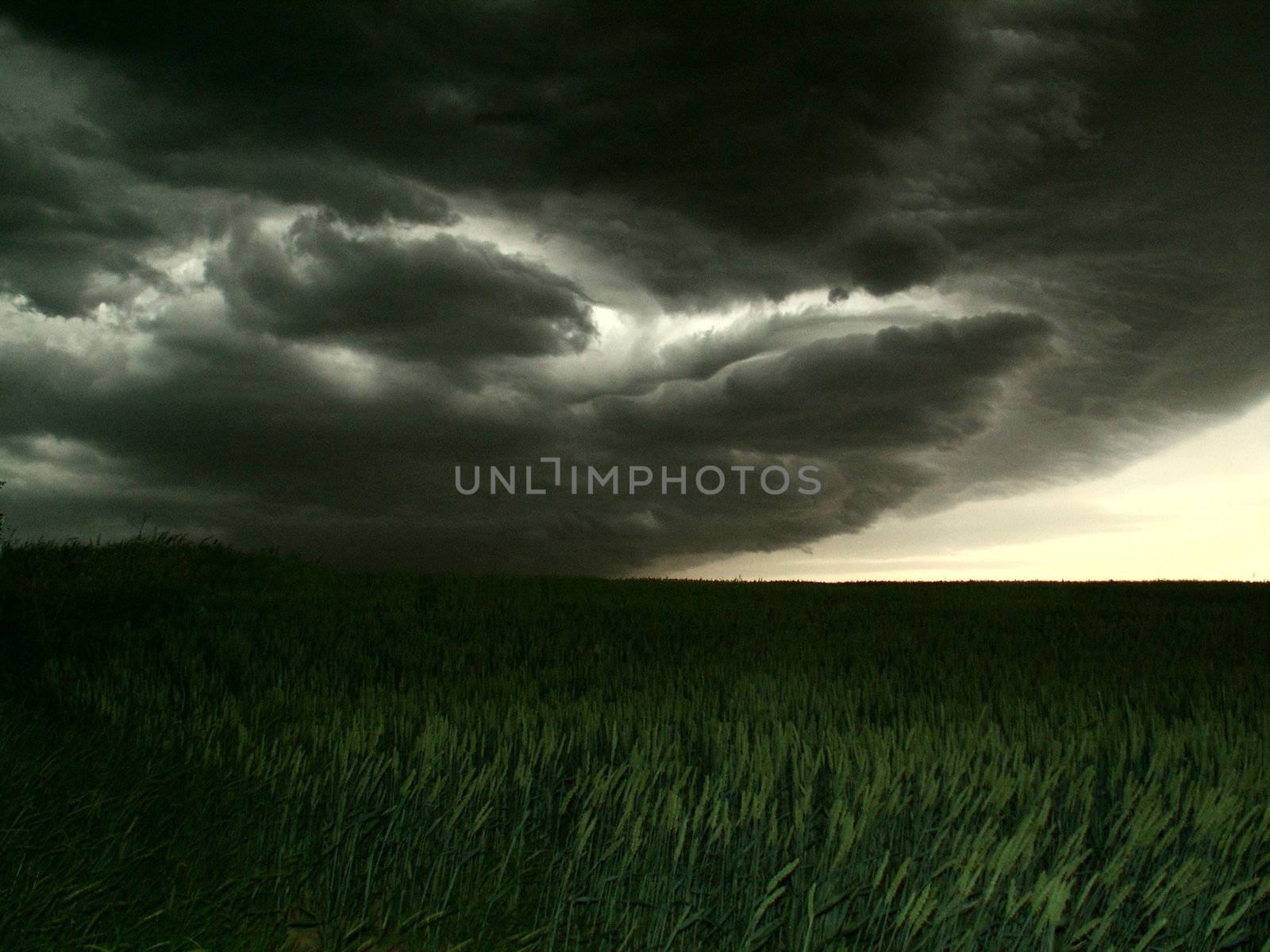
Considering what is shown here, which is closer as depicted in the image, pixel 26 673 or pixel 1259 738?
pixel 1259 738

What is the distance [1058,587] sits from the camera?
1983cm

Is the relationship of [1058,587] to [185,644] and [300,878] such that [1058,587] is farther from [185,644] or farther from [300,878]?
[300,878]

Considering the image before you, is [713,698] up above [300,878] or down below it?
above

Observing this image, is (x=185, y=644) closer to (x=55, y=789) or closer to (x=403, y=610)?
(x=403, y=610)

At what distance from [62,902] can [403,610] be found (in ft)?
29.9

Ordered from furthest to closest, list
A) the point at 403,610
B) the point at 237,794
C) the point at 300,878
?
1. the point at 403,610
2. the point at 237,794
3. the point at 300,878

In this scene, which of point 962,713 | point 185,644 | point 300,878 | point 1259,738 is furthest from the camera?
point 185,644

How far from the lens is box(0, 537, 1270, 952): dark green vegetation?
3.35 metres

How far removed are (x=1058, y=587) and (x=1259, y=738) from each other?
48.7 ft

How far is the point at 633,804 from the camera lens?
4.23 metres

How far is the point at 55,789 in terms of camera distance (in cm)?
464

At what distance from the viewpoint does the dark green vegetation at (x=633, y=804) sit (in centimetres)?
335

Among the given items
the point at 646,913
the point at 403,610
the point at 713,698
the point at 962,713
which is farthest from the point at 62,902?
the point at 403,610

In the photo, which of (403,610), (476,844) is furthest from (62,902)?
(403,610)
